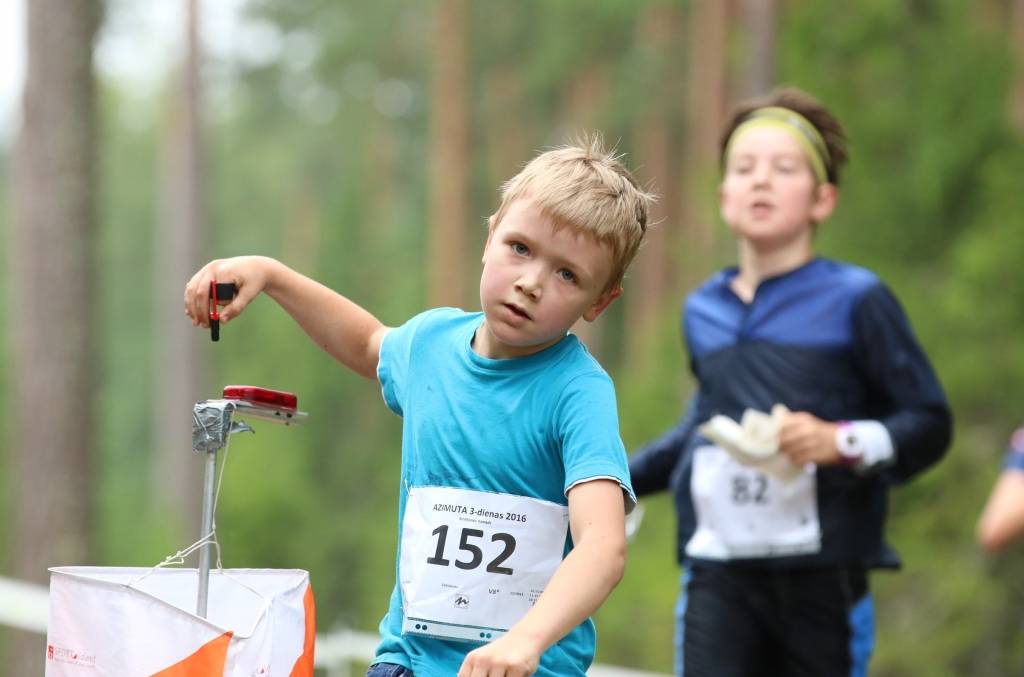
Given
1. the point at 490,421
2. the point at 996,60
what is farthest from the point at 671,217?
the point at 490,421

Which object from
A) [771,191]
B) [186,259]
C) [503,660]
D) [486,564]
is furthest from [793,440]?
[186,259]

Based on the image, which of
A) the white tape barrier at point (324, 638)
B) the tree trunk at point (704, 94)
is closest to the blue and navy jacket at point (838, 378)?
the white tape barrier at point (324, 638)

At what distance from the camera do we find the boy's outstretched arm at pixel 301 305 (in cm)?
307

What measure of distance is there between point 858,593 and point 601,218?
209 centimetres

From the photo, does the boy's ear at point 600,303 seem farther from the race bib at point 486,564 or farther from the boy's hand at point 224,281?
the boy's hand at point 224,281

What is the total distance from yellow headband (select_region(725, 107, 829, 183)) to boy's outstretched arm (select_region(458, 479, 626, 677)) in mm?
2202

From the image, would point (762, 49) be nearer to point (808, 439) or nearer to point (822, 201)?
point (822, 201)

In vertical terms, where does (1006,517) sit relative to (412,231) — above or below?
below

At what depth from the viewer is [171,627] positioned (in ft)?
9.19

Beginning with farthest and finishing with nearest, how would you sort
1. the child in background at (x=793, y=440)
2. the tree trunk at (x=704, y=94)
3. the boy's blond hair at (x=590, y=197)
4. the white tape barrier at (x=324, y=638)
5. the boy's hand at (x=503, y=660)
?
1. the tree trunk at (x=704, y=94)
2. the white tape barrier at (x=324, y=638)
3. the child in background at (x=793, y=440)
4. the boy's blond hair at (x=590, y=197)
5. the boy's hand at (x=503, y=660)

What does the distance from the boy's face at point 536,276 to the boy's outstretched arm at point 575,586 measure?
0.34 meters

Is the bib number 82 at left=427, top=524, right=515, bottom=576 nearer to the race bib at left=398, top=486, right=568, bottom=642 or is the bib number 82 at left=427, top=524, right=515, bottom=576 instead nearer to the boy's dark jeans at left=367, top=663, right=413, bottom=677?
the race bib at left=398, top=486, right=568, bottom=642

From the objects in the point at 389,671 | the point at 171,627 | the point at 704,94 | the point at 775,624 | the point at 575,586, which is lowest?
the point at 775,624

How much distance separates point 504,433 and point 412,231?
35351 mm
